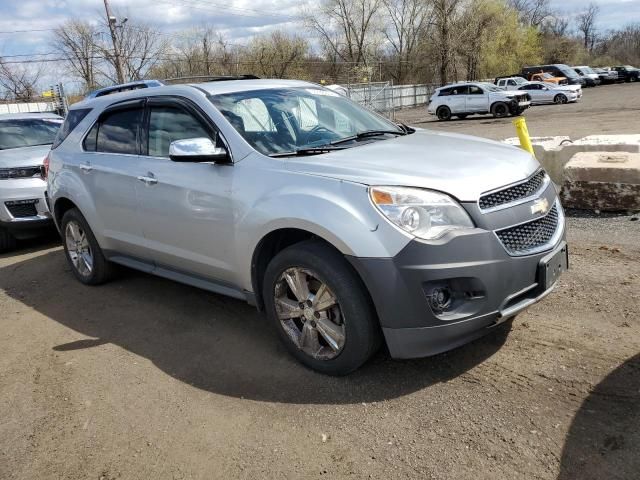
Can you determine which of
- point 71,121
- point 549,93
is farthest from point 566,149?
point 549,93

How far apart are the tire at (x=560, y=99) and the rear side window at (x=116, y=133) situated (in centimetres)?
3323

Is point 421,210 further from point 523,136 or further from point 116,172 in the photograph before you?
point 523,136

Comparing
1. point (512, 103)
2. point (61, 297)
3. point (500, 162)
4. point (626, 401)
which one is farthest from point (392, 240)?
point (512, 103)

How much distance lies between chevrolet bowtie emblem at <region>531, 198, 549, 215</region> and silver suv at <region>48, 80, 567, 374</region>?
14 mm

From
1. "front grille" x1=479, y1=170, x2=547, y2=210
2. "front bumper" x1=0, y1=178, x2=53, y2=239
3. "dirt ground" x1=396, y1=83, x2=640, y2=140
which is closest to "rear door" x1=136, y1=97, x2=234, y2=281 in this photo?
"front grille" x1=479, y1=170, x2=547, y2=210

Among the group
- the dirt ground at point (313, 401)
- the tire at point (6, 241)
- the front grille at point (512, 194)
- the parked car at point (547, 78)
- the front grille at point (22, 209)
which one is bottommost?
the dirt ground at point (313, 401)

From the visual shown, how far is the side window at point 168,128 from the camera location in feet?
13.6

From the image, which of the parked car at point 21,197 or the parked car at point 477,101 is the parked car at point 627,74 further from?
the parked car at point 21,197

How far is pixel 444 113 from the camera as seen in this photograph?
3011cm

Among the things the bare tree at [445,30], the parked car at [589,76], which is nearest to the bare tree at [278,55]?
the bare tree at [445,30]

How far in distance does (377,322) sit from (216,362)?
129 cm

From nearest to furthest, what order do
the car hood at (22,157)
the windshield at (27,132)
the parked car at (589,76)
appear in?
the car hood at (22,157) → the windshield at (27,132) → the parked car at (589,76)

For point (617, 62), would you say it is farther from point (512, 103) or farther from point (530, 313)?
point (530, 313)

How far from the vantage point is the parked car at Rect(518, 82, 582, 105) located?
109ft
